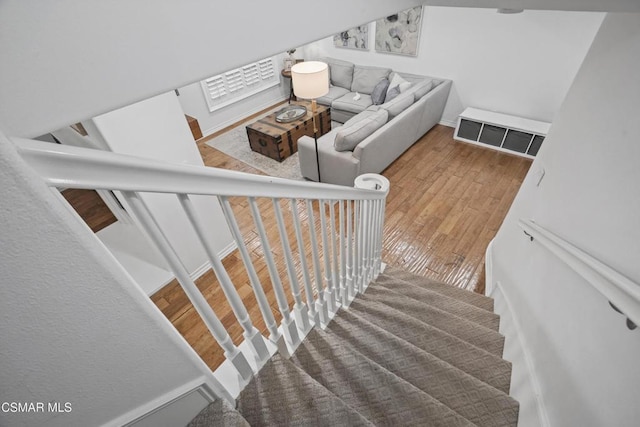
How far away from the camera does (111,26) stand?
38 centimetres

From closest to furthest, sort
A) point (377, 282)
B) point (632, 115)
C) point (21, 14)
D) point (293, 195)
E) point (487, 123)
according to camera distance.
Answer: point (21, 14)
point (293, 195)
point (632, 115)
point (377, 282)
point (487, 123)

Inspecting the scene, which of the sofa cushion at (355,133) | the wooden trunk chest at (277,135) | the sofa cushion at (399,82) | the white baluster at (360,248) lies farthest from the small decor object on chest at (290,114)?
the white baluster at (360,248)

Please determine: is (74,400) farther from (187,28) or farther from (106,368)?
(187,28)

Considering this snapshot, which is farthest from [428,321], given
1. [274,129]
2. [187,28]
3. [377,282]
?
[274,129]

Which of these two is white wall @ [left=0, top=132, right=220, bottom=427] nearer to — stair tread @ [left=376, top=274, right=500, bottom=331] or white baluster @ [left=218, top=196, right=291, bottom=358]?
white baluster @ [left=218, top=196, right=291, bottom=358]

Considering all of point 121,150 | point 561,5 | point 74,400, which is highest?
point 561,5

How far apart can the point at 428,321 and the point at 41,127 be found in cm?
187

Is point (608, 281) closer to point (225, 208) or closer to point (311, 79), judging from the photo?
point (225, 208)

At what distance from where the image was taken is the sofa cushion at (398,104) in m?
3.55

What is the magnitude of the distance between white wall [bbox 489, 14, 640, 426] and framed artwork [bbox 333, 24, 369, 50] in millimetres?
4049

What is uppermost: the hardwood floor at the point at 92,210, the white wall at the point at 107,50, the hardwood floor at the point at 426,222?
the white wall at the point at 107,50

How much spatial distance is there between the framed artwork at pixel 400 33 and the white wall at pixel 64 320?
16.5 feet

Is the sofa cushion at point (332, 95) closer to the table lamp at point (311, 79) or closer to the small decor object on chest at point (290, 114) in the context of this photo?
the small decor object on chest at point (290, 114)

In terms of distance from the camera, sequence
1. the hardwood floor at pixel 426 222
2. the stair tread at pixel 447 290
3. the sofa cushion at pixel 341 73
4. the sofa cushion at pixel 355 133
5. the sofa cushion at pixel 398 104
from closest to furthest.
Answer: the stair tread at pixel 447 290 < the hardwood floor at pixel 426 222 < the sofa cushion at pixel 355 133 < the sofa cushion at pixel 398 104 < the sofa cushion at pixel 341 73
